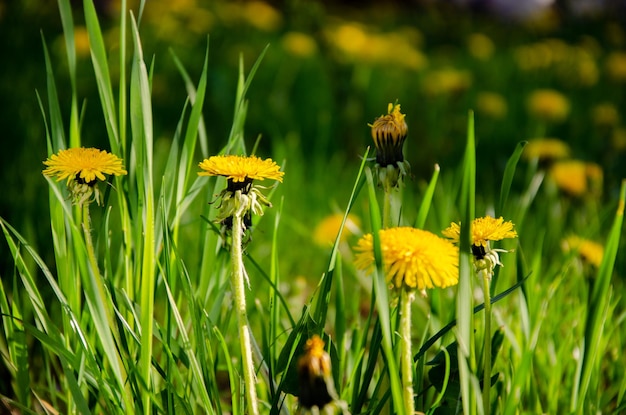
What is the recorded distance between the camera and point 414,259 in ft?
1.66

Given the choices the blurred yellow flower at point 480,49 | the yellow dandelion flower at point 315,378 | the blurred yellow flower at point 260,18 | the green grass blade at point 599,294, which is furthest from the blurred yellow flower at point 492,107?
the yellow dandelion flower at point 315,378

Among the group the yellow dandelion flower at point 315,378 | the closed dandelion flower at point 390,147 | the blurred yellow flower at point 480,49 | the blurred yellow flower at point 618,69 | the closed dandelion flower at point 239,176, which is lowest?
the yellow dandelion flower at point 315,378

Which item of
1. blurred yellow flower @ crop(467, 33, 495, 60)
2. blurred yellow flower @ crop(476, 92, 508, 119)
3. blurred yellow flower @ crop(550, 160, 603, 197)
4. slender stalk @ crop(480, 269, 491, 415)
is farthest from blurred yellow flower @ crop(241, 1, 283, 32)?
slender stalk @ crop(480, 269, 491, 415)

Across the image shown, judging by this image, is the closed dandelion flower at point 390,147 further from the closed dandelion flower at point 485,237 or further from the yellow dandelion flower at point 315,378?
the yellow dandelion flower at point 315,378

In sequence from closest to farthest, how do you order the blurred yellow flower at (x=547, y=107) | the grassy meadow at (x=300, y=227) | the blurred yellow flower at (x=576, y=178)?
the grassy meadow at (x=300, y=227) → the blurred yellow flower at (x=576, y=178) → the blurred yellow flower at (x=547, y=107)

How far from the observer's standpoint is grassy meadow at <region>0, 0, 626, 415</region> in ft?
1.85

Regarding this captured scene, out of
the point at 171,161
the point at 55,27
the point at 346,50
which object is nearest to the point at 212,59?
the point at 346,50

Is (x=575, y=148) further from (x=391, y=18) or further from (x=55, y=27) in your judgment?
(x=391, y=18)

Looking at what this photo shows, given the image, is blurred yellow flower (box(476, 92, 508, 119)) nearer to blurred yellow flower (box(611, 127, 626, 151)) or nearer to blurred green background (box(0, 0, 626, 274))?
blurred green background (box(0, 0, 626, 274))

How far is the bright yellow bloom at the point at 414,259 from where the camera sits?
501 mm

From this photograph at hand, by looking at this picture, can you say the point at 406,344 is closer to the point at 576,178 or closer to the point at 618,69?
the point at 576,178

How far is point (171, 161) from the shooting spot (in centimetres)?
75

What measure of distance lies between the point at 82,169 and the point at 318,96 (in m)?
1.86

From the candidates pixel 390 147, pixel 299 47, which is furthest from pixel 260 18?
pixel 390 147
